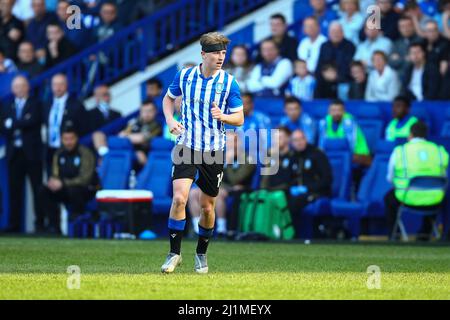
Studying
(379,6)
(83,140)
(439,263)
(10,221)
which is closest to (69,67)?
(83,140)

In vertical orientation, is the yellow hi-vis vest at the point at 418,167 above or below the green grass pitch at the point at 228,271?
above

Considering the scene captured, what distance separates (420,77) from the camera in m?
20.6

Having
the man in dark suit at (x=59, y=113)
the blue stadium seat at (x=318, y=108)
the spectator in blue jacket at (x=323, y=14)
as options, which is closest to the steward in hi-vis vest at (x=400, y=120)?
the blue stadium seat at (x=318, y=108)

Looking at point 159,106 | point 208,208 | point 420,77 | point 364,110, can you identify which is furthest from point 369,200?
point 208,208

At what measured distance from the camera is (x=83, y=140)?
2216 cm

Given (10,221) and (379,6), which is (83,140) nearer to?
(10,221)

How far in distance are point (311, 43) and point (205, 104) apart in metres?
9.56

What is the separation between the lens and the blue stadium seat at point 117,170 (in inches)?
825

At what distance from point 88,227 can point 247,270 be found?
291 inches

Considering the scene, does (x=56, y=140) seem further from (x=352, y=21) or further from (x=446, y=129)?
(x=446, y=129)

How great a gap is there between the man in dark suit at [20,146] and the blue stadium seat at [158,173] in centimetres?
219

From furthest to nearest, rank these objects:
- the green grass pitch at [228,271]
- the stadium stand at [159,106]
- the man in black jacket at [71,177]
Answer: the man in black jacket at [71,177]
the stadium stand at [159,106]
the green grass pitch at [228,271]

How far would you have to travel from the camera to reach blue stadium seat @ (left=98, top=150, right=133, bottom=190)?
68.7 ft

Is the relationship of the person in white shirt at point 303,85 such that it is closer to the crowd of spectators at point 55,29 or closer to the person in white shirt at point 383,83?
the person in white shirt at point 383,83
